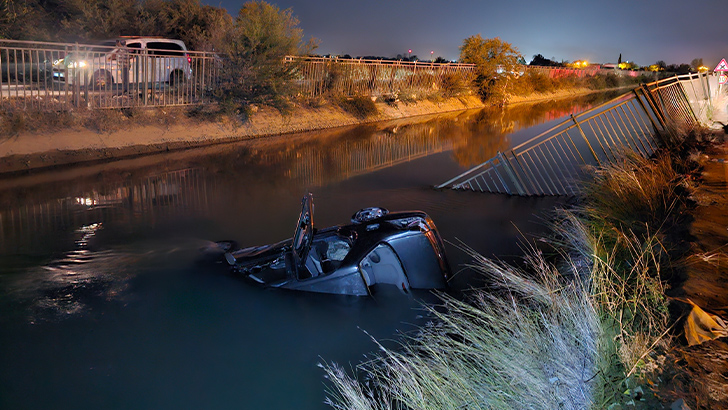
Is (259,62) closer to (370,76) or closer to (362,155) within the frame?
(362,155)

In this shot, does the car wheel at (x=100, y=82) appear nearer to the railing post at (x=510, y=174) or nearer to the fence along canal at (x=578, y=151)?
the fence along canal at (x=578, y=151)

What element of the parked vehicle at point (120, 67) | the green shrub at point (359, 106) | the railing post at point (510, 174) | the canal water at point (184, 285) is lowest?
the canal water at point (184, 285)

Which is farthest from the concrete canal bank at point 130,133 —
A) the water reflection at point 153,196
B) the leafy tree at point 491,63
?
the leafy tree at point 491,63

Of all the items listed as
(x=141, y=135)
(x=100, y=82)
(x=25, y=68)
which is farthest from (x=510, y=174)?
(x=25, y=68)

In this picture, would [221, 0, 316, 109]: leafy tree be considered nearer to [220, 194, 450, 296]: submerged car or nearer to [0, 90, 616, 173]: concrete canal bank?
[0, 90, 616, 173]: concrete canal bank

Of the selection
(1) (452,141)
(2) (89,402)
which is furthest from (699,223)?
(1) (452,141)

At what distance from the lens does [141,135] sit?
16.3m

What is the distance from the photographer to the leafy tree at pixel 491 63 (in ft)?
136

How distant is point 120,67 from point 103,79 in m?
0.69

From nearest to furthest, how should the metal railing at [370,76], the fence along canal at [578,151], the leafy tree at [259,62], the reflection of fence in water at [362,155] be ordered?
the fence along canal at [578,151] < the reflection of fence in water at [362,155] < the leafy tree at [259,62] < the metal railing at [370,76]

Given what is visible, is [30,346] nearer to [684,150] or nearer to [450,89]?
[684,150]

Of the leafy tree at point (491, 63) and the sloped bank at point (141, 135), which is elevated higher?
the leafy tree at point (491, 63)

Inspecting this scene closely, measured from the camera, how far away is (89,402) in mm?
4609

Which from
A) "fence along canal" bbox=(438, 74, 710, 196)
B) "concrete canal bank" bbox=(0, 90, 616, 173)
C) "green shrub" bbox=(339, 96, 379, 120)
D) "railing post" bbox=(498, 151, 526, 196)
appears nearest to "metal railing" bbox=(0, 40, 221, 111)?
"concrete canal bank" bbox=(0, 90, 616, 173)
